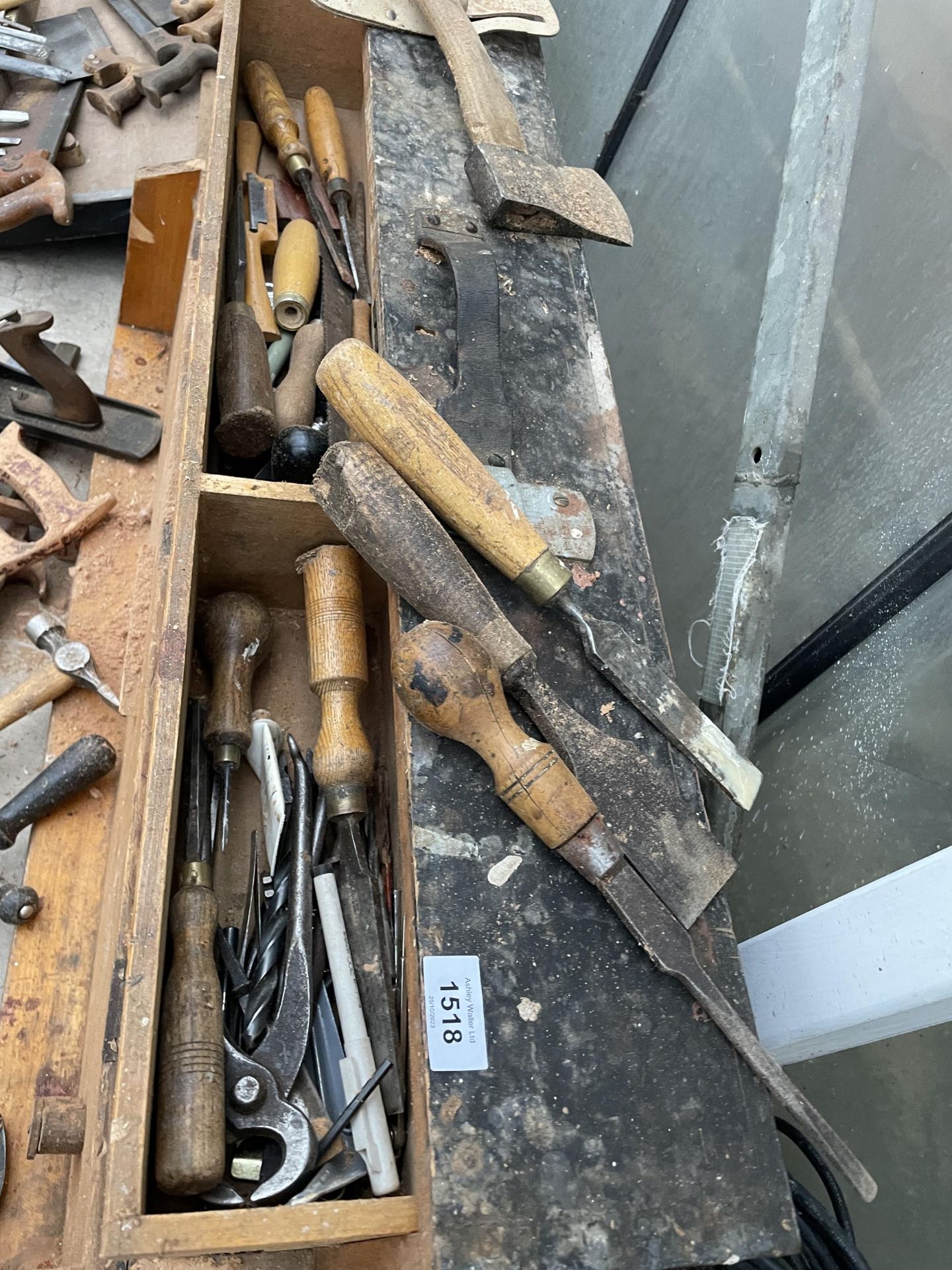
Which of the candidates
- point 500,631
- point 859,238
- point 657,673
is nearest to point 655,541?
point 859,238

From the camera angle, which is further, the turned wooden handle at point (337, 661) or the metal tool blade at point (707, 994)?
the turned wooden handle at point (337, 661)

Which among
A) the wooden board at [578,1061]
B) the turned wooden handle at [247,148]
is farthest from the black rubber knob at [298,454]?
the turned wooden handle at [247,148]

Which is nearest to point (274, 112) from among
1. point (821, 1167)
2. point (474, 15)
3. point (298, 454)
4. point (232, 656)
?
point (474, 15)

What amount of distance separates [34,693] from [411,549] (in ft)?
2.69

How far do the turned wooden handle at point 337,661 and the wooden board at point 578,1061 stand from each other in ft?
0.52

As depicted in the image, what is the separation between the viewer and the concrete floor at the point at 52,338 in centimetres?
152

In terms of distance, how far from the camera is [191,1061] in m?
0.86

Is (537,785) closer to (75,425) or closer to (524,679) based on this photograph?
(524,679)

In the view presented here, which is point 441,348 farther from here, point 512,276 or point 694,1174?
point 694,1174

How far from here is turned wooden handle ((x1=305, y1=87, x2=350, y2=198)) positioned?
171 centimetres

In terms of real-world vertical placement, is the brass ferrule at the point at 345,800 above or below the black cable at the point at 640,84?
below

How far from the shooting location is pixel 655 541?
2.33 meters

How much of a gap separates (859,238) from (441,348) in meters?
1.00

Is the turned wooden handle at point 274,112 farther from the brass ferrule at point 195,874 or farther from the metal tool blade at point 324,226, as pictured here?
the brass ferrule at point 195,874
